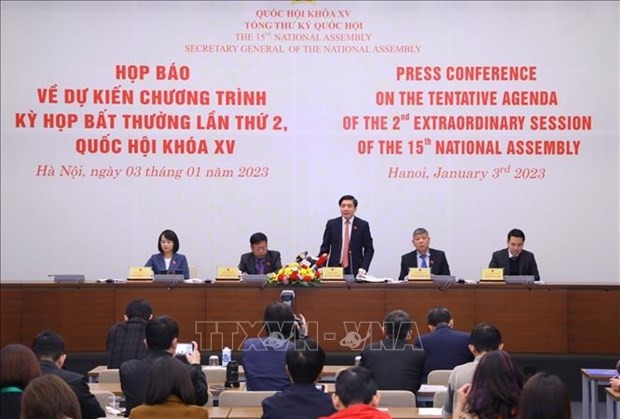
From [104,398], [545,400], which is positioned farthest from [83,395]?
[545,400]

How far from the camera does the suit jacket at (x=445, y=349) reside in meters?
6.62

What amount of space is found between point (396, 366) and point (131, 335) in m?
1.91

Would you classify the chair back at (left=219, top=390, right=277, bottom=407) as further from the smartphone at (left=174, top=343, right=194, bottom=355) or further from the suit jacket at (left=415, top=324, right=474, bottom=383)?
the suit jacket at (left=415, top=324, right=474, bottom=383)

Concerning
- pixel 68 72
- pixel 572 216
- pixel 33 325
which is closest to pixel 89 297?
pixel 33 325

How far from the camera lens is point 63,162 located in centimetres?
1088

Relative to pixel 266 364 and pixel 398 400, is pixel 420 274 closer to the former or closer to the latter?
pixel 266 364

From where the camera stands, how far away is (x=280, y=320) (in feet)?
20.7

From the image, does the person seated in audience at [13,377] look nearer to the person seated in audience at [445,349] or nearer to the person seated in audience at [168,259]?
the person seated in audience at [445,349]

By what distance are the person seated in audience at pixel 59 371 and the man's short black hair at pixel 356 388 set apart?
1.49 meters

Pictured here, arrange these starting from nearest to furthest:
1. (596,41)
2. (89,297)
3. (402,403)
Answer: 1. (402,403)
2. (89,297)
3. (596,41)

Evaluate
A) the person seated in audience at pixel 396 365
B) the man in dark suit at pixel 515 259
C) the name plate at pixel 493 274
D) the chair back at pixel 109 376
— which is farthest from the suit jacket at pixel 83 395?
the man in dark suit at pixel 515 259

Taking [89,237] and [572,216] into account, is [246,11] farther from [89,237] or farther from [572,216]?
[572,216]

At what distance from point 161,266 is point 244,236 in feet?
4.95

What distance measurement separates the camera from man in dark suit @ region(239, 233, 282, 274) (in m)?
9.59
